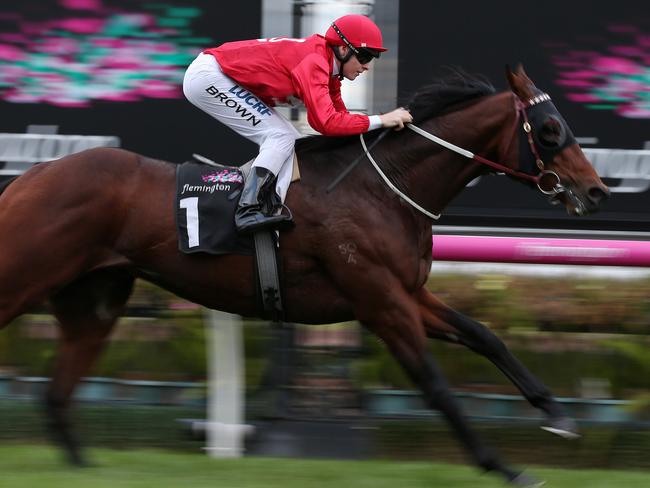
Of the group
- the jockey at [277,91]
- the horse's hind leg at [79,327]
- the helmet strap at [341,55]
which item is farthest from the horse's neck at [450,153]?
the horse's hind leg at [79,327]

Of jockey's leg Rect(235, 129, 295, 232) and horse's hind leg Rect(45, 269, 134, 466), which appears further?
horse's hind leg Rect(45, 269, 134, 466)

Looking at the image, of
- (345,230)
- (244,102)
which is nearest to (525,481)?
(345,230)

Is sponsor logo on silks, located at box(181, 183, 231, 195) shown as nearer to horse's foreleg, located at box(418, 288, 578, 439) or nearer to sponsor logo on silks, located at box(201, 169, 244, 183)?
sponsor logo on silks, located at box(201, 169, 244, 183)

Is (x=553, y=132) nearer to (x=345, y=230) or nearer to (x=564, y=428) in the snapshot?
(x=345, y=230)

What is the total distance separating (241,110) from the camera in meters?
5.14

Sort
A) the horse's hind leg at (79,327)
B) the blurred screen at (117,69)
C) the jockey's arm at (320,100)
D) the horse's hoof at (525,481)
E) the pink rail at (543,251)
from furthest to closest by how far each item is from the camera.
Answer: the blurred screen at (117,69) < the pink rail at (543,251) < the horse's hind leg at (79,327) < the jockey's arm at (320,100) < the horse's hoof at (525,481)

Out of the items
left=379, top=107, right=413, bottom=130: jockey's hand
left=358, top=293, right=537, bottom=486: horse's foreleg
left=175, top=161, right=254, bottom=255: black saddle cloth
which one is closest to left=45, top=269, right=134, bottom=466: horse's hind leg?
left=175, top=161, right=254, bottom=255: black saddle cloth

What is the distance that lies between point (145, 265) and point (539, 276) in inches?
80.8

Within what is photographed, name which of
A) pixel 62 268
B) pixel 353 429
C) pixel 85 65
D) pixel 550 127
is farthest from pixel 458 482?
pixel 85 65

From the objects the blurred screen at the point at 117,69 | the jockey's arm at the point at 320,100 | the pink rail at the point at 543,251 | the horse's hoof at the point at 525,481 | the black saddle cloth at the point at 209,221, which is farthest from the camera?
the blurred screen at the point at 117,69

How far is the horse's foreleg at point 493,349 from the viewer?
4.95 metres

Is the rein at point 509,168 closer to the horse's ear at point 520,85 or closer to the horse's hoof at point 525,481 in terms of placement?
the horse's ear at point 520,85

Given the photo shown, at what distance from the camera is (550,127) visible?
4902 millimetres

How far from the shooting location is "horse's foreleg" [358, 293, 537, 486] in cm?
480
